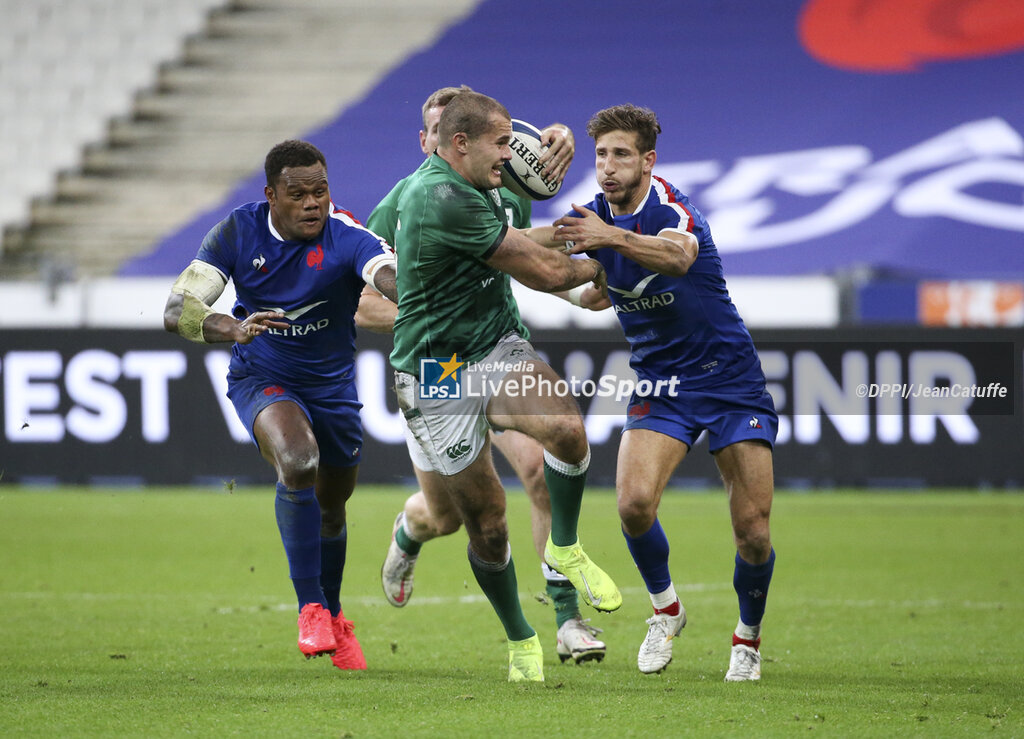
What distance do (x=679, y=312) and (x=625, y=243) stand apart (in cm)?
65

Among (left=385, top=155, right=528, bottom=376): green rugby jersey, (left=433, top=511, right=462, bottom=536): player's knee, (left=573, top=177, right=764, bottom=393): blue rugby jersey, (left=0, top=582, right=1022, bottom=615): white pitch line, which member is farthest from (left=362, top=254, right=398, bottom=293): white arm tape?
(left=0, top=582, right=1022, bottom=615): white pitch line

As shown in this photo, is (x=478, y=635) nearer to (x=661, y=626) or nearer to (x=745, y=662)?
(x=661, y=626)

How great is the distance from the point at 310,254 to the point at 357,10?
15.8 metres

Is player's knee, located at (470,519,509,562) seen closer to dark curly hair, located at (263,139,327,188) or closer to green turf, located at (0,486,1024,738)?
green turf, located at (0,486,1024,738)

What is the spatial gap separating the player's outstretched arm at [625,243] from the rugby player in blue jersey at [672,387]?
0.58ft

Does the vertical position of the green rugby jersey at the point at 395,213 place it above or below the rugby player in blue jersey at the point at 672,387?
above

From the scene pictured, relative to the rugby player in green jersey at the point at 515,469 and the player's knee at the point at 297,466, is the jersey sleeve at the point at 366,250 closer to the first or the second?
the rugby player in green jersey at the point at 515,469

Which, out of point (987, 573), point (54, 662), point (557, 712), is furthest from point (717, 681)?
point (987, 573)

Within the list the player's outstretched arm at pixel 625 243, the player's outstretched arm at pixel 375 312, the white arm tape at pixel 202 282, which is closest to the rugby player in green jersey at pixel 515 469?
the player's outstretched arm at pixel 375 312

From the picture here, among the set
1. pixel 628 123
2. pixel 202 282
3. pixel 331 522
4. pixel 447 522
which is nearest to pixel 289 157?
pixel 202 282

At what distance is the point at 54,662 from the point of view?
5.59 m

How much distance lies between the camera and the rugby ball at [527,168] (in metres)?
5.29

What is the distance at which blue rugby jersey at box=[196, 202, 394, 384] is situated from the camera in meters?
5.51

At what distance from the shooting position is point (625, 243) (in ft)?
15.9
